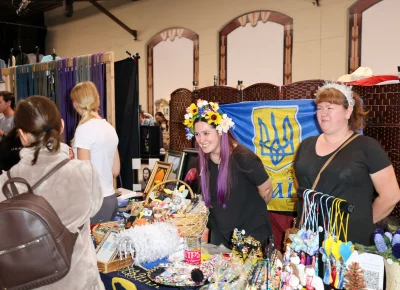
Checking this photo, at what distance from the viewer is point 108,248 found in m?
1.91

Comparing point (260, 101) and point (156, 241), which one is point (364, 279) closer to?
point (156, 241)

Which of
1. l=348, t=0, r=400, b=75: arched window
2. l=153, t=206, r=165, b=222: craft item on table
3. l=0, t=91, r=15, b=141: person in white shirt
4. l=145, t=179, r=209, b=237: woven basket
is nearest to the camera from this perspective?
l=145, t=179, r=209, b=237: woven basket

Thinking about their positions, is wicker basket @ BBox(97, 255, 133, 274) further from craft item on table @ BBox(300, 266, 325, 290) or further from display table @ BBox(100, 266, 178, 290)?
craft item on table @ BBox(300, 266, 325, 290)

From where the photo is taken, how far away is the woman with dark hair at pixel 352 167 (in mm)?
1935

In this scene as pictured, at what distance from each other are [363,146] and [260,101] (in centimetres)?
181

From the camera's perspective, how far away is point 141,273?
70.3 inches

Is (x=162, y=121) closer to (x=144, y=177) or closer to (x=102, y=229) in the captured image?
(x=144, y=177)

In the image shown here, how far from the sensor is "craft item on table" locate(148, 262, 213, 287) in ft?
5.29

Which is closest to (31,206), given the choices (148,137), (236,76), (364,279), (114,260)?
(114,260)

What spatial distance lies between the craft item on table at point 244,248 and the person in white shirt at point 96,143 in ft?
3.51

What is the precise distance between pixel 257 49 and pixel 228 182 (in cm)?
464

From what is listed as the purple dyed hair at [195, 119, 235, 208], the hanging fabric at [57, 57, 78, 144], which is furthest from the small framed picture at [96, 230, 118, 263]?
the hanging fabric at [57, 57, 78, 144]

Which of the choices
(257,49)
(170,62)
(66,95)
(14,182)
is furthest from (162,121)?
(14,182)

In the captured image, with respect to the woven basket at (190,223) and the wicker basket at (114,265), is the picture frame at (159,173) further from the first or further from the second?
the wicker basket at (114,265)
